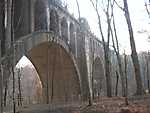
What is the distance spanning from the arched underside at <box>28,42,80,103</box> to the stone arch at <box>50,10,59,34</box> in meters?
1.92

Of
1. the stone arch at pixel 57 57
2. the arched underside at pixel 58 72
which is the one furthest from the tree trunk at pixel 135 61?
the arched underside at pixel 58 72

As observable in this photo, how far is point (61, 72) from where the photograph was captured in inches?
1804

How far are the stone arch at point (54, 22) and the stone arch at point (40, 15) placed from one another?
1.70 metres

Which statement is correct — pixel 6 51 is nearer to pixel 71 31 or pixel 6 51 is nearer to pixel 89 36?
pixel 71 31

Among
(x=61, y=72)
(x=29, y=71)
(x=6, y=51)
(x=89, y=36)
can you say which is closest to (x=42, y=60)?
(x=61, y=72)

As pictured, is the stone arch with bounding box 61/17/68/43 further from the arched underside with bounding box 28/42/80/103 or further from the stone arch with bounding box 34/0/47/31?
the stone arch with bounding box 34/0/47/31

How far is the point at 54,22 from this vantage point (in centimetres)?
3891

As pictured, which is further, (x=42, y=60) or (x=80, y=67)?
(x=80, y=67)

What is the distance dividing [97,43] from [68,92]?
15915 mm

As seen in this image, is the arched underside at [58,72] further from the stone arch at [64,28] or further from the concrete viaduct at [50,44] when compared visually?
the stone arch at [64,28]

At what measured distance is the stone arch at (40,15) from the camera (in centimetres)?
3541

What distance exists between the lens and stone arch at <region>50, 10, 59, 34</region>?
1485 inches

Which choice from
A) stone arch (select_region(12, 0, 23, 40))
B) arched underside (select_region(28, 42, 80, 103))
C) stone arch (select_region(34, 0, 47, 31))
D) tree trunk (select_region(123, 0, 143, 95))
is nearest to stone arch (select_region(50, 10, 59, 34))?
stone arch (select_region(34, 0, 47, 31))

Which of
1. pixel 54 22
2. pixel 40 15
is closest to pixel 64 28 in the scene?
pixel 54 22
